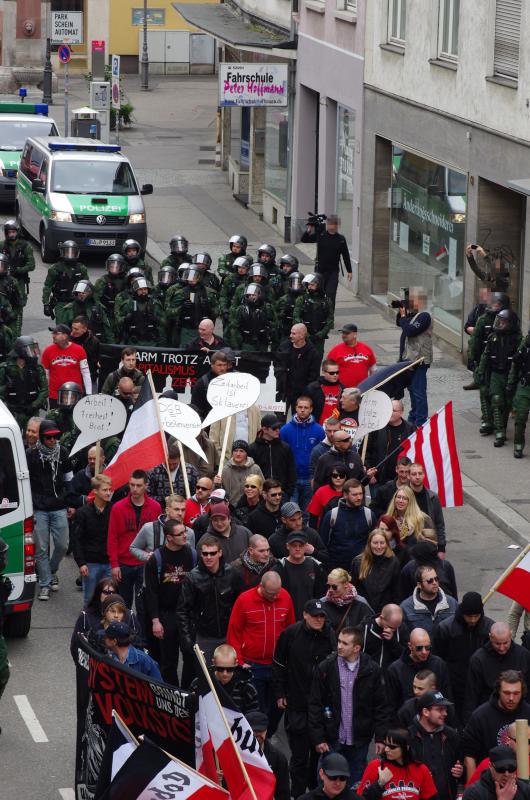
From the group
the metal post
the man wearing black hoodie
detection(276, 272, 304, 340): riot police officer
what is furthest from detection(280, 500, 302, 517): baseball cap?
the metal post

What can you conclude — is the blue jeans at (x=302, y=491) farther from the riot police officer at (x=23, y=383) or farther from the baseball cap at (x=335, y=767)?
the baseball cap at (x=335, y=767)

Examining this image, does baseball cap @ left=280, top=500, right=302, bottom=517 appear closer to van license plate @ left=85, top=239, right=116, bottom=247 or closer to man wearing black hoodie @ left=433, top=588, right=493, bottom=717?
man wearing black hoodie @ left=433, top=588, right=493, bottom=717

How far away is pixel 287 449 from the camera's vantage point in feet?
49.6

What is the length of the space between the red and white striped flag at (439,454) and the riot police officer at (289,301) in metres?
6.16

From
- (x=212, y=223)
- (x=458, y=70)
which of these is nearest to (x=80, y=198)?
(x=212, y=223)

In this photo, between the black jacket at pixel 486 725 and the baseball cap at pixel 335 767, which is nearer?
the baseball cap at pixel 335 767

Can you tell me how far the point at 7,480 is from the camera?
1353 cm

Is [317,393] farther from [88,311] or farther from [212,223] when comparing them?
[212,223]

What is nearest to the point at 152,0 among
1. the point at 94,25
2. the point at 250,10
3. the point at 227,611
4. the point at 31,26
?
the point at 94,25

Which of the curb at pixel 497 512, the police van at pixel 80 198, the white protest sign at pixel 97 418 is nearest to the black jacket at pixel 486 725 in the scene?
the white protest sign at pixel 97 418

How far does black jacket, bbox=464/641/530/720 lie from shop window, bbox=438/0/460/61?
14.4 m

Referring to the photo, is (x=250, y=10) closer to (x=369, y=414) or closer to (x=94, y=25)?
(x=369, y=414)

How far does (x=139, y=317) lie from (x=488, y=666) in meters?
10.3

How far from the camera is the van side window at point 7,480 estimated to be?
13477 mm
